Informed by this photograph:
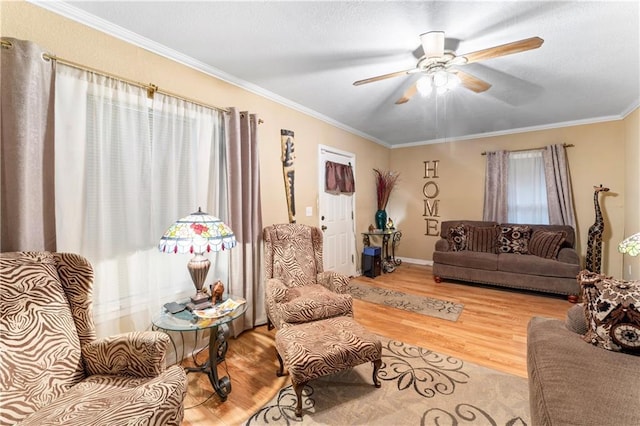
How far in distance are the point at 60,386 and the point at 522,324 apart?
3723 mm

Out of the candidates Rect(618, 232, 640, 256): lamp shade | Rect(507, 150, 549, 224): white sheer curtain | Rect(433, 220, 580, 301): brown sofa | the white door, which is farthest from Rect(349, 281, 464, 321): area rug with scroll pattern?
Rect(507, 150, 549, 224): white sheer curtain

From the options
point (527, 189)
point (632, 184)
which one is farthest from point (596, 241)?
point (527, 189)

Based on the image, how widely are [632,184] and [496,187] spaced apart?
1.54 metres

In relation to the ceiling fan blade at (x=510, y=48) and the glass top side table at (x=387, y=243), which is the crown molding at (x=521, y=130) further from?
the ceiling fan blade at (x=510, y=48)

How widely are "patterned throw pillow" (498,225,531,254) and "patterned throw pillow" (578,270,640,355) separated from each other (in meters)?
2.85

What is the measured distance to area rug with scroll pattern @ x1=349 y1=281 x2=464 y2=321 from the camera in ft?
10.3

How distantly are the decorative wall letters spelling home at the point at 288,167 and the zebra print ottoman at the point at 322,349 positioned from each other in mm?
1634

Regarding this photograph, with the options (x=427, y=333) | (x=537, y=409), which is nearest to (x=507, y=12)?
(x=537, y=409)

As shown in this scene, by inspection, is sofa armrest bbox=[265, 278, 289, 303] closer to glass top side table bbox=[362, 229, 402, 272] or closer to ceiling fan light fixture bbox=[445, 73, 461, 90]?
ceiling fan light fixture bbox=[445, 73, 461, 90]

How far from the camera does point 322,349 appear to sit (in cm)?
169

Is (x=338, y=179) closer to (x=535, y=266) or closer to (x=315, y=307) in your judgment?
(x=315, y=307)

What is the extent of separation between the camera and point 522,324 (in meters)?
2.84

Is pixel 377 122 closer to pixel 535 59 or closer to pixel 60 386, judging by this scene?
pixel 535 59

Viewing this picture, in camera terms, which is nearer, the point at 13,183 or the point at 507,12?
the point at 13,183
